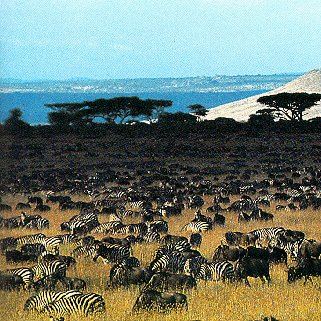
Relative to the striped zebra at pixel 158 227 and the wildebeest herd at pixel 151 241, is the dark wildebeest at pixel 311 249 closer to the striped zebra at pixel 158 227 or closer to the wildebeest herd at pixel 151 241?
the wildebeest herd at pixel 151 241

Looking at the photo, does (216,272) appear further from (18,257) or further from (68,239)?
(68,239)

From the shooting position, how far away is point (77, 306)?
41.0ft

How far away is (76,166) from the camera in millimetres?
51906

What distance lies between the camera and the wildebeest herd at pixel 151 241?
1412 cm

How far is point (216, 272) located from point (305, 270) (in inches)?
67.9

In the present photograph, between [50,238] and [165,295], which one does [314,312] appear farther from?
[50,238]

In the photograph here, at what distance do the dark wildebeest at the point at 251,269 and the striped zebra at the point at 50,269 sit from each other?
341cm

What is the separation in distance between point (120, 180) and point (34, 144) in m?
24.3

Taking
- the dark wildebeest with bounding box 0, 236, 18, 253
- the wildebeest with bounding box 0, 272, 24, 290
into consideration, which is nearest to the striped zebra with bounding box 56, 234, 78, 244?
the dark wildebeest with bounding box 0, 236, 18, 253

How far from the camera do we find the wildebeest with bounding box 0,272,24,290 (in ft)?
47.6

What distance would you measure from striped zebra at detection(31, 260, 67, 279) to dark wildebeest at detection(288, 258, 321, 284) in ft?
14.5

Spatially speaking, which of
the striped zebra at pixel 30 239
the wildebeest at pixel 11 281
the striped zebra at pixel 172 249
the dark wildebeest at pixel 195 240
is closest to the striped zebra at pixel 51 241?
the striped zebra at pixel 30 239

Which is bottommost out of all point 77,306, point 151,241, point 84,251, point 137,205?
point 137,205

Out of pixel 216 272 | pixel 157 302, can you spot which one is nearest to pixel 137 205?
pixel 216 272
